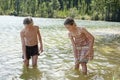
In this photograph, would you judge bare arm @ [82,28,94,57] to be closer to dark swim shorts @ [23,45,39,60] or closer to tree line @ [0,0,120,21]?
dark swim shorts @ [23,45,39,60]

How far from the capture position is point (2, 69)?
12.0 m

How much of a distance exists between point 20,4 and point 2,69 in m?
138

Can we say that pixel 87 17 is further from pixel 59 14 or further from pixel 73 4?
pixel 73 4

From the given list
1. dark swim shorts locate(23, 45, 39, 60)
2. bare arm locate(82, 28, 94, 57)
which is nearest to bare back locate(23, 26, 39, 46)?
dark swim shorts locate(23, 45, 39, 60)

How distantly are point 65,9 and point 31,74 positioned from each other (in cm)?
13025

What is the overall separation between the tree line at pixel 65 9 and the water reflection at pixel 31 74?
97.5m

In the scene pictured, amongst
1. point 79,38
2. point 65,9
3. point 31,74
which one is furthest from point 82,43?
point 65,9

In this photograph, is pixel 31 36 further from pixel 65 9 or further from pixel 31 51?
pixel 65 9

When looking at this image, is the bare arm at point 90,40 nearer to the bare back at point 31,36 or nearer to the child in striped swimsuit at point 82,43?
the child in striped swimsuit at point 82,43

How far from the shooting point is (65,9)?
14038cm

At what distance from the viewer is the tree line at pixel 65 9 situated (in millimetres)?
111312

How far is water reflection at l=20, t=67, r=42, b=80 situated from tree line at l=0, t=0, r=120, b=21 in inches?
3837

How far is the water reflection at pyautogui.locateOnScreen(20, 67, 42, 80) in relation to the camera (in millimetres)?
10617

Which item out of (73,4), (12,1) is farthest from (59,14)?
(12,1)
